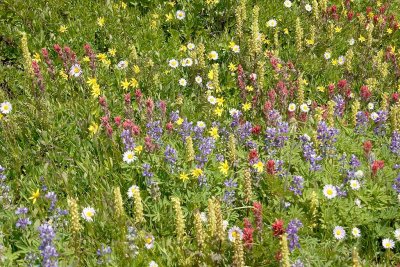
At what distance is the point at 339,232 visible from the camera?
4035mm

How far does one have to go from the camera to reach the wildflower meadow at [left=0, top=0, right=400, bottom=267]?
3869 millimetres

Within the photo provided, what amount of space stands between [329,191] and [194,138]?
4.21ft

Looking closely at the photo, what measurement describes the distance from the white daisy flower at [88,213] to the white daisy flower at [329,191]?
72.0 inches

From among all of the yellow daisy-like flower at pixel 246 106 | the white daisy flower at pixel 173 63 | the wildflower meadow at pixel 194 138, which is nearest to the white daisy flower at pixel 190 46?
the wildflower meadow at pixel 194 138

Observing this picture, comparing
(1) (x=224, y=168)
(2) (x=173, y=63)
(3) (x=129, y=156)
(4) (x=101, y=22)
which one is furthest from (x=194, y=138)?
(4) (x=101, y=22)

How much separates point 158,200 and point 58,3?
3264 mm

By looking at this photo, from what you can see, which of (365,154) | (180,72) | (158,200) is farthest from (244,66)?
(158,200)

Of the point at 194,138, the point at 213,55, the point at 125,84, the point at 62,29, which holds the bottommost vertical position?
the point at 194,138

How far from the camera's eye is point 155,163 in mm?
4492

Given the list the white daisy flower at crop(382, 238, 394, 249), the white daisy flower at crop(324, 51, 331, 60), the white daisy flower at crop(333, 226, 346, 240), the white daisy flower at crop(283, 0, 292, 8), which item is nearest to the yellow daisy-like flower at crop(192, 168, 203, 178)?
the white daisy flower at crop(333, 226, 346, 240)

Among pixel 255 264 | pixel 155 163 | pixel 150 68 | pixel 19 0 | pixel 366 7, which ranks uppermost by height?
pixel 366 7

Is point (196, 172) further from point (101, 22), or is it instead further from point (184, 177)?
point (101, 22)

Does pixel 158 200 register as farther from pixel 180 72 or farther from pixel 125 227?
pixel 180 72

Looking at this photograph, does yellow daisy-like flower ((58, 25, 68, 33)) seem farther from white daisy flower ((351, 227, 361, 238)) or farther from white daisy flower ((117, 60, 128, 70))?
white daisy flower ((351, 227, 361, 238))
